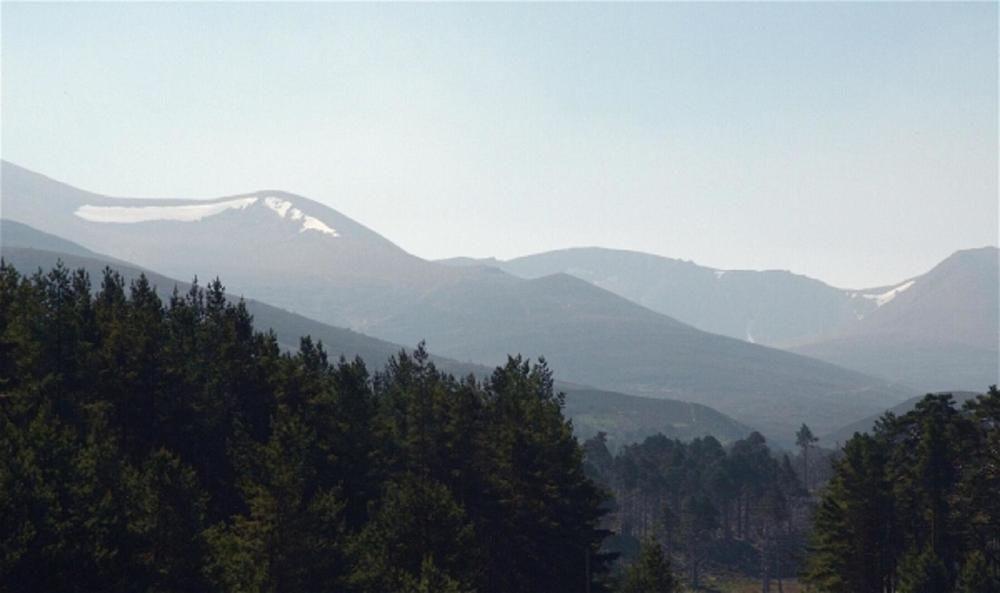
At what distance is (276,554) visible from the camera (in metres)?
49.0

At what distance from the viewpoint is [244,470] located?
60750 mm

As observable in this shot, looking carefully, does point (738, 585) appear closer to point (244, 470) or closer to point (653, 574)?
point (653, 574)

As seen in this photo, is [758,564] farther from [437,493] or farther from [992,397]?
[437,493]

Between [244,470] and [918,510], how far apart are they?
47285mm

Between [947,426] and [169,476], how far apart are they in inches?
2160

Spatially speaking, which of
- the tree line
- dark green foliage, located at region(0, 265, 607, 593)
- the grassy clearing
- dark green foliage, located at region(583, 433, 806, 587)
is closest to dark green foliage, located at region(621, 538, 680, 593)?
the tree line

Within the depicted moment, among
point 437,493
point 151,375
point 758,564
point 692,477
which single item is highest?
point 151,375

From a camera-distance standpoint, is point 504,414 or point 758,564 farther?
point 758,564

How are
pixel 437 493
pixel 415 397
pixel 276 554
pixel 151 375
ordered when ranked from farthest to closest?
pixel 415 397, pixel 151 375, pixel 437 493, pixel 276 554

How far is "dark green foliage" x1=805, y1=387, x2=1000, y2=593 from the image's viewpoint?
71.6 metres

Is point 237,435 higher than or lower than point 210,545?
higher

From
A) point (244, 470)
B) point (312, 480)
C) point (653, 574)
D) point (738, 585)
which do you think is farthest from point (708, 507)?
point (244, 470)

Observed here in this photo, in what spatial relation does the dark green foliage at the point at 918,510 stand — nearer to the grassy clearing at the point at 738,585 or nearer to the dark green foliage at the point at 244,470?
the dark green foliage at the point at 244,470

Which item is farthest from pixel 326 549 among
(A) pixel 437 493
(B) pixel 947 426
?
(B) pixel 947 426
